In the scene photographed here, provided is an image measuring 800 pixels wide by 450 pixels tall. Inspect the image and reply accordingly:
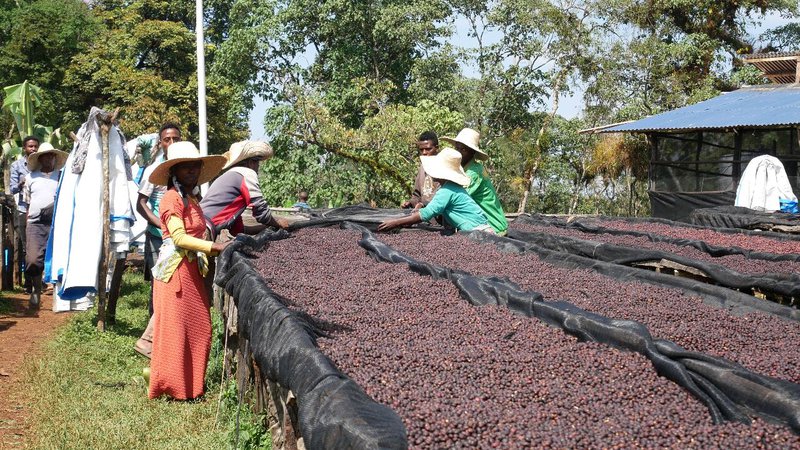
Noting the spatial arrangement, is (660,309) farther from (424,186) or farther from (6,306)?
(6,306)

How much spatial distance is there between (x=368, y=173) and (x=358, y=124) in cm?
450

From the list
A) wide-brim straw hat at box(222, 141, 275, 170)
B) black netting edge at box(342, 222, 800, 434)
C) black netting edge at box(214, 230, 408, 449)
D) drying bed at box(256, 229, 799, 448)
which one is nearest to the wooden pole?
wide-brim straw hat at box(222, 141, 275, 170)

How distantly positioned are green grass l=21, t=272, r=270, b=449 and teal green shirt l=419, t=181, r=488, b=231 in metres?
1.73

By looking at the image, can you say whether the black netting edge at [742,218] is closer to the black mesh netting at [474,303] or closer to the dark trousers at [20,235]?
the black mesh netting at [474,303]

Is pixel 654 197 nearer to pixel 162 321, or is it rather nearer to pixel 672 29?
pixel 672 29

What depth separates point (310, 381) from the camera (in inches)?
93.0

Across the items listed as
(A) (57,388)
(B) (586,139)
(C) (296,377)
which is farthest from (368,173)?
(C) (296,377)

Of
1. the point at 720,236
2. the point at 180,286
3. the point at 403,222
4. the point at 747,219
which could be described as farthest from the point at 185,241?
the point at 747,219

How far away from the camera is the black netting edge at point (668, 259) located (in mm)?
4422

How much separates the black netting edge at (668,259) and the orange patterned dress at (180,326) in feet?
7.34

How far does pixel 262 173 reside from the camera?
54.5ft

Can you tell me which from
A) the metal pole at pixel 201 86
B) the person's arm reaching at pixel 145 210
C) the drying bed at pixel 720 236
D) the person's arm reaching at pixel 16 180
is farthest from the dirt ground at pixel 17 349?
the drying bed at pixel 720 236

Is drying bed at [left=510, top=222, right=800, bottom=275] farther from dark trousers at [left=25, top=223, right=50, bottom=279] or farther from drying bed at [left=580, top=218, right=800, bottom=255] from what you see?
dark trousers at [left=25, top=223, right=50, bottom=279]

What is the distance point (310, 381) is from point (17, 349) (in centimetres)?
421
